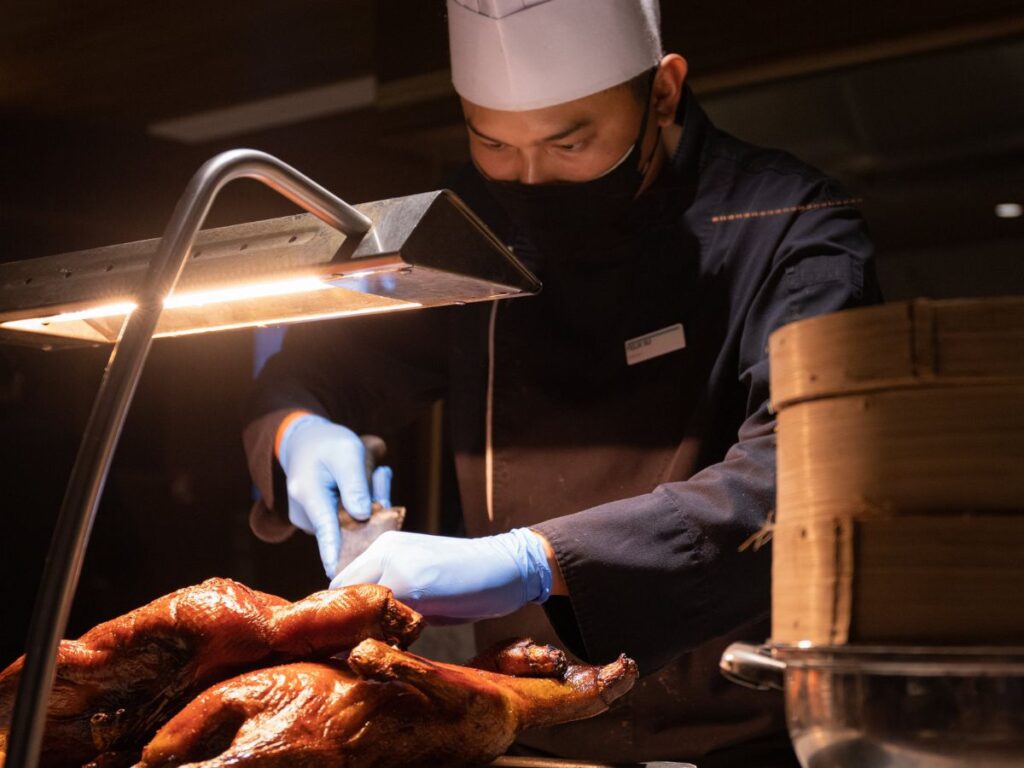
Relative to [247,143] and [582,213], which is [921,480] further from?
[247,143]

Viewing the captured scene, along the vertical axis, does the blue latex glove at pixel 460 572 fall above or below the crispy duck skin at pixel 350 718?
above

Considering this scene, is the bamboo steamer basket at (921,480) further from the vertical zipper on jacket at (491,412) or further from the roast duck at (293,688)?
the vertical zipper on jacket at (491,412)

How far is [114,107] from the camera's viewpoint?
2721 millimetres

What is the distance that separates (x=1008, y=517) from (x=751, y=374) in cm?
87

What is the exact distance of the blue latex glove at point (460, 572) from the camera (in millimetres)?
1548

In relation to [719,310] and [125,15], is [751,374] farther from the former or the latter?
[125,15]

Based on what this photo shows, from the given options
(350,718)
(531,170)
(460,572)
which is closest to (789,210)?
(531,170)

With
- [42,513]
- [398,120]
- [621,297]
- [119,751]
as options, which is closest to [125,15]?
[398,120]

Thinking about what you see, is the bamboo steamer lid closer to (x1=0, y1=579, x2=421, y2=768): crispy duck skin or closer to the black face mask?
(x1=0, y1=579, x2=421, y2=768): crispy duck skin

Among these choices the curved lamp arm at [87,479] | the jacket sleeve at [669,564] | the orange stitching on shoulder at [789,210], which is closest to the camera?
the curved lamp arm at [87,479]

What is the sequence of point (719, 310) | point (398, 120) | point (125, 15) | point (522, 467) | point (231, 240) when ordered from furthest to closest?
point (398, 120) < point (125, 15) < point (522, 467) < point (719, 310) < point (231, 240)

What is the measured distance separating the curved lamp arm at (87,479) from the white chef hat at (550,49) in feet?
2.72

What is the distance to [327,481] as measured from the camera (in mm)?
2027

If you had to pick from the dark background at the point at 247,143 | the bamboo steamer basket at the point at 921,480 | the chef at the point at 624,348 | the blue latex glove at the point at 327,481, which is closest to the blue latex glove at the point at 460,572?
the chef at the point at 624,348
